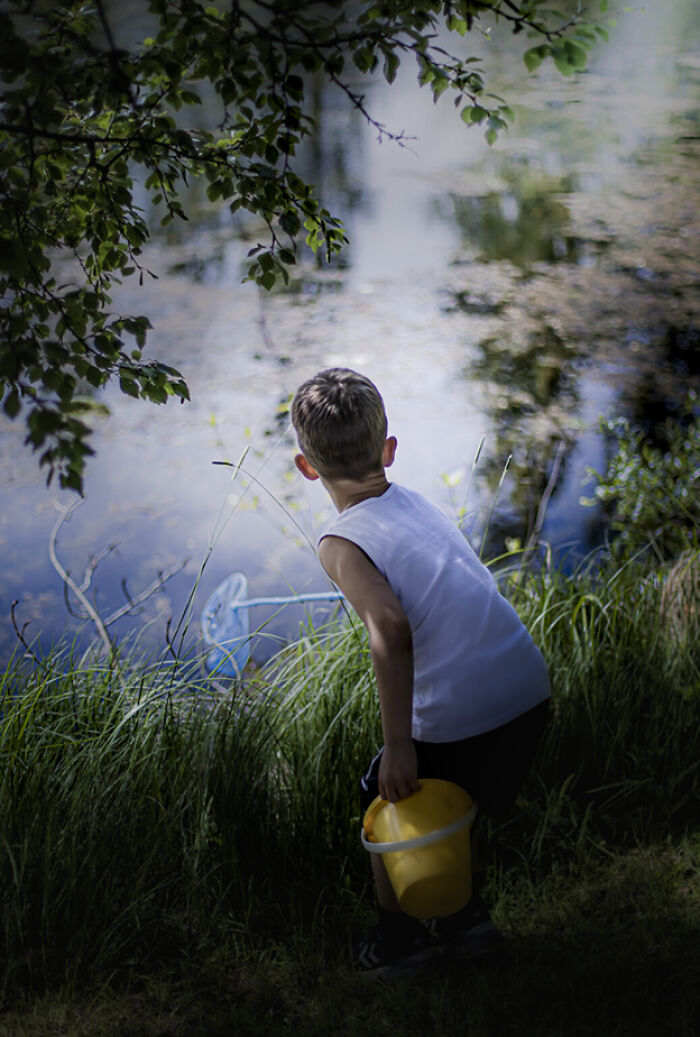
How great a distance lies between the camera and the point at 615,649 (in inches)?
89.6

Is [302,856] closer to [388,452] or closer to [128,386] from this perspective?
[388,452]

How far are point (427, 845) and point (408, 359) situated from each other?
4647 millimetres

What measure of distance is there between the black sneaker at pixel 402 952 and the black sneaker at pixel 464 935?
20 mm

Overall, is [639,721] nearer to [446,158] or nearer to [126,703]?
[126,703]

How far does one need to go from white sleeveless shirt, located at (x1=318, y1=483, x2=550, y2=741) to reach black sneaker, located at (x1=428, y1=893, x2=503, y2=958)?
0.36 meters

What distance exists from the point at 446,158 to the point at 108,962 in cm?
924

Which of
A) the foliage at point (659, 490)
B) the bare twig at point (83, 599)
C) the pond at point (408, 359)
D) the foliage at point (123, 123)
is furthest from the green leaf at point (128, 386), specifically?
the foliage at point (659, 490)

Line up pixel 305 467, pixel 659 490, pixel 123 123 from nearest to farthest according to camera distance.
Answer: pixel 305 467 < pixel 123 123 < pixel 659 490

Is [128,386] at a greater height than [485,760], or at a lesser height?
greater

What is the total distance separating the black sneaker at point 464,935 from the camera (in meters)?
1.64

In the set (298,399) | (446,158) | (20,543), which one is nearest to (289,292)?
(20,543)

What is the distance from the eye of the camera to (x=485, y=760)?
5.19 ft

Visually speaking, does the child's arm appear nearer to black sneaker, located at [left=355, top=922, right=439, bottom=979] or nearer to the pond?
black sneaker, located at [left=355, top=922, right=439, bottom=979]

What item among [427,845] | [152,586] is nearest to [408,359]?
[152,586]
